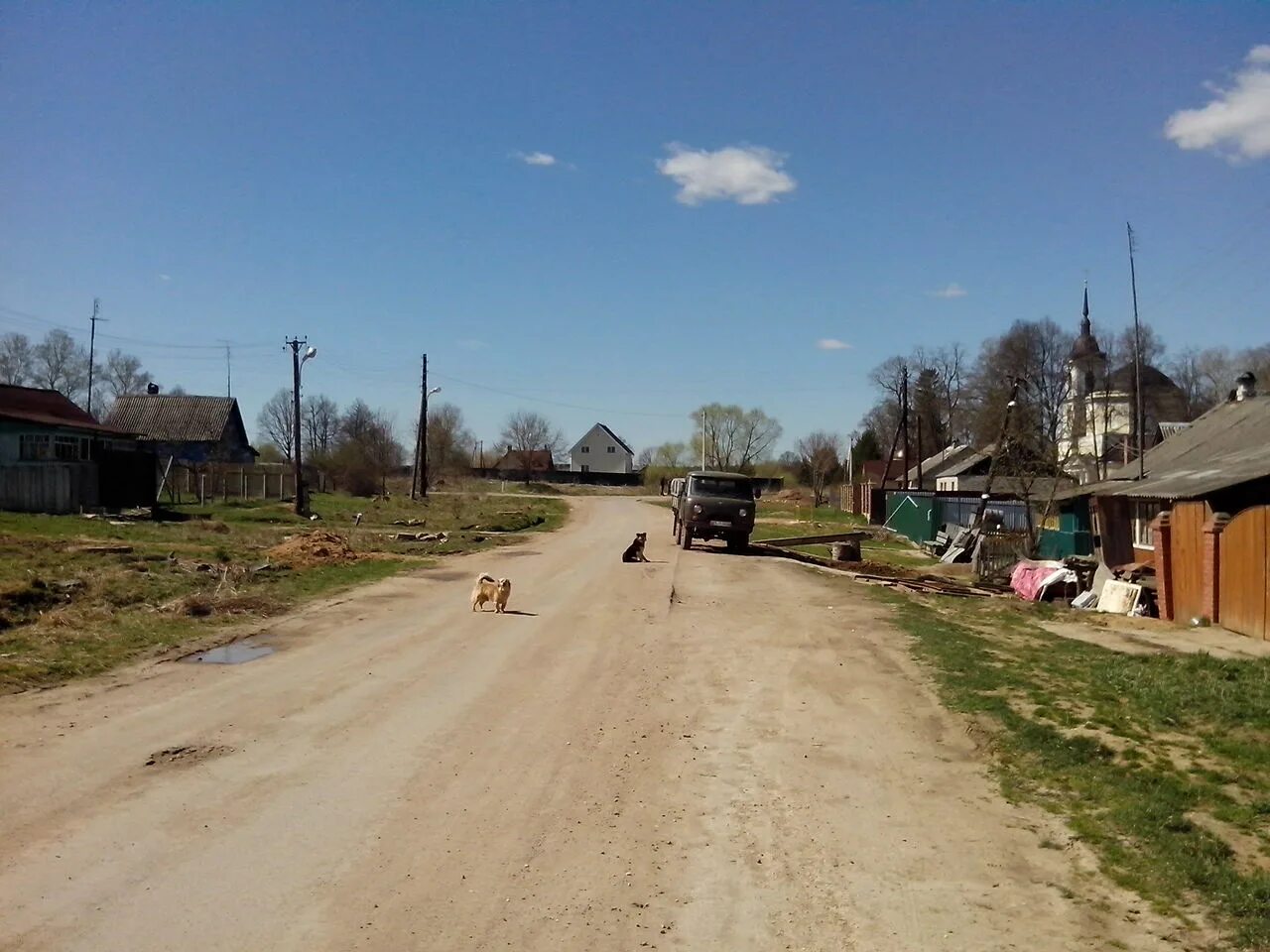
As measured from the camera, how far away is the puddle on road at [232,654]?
1171 centimetres

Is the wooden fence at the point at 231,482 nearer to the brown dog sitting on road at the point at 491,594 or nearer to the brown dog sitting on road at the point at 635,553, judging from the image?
the brown dog sitting on road at the point at 635,553

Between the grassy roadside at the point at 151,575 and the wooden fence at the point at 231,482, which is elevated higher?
the wooden fence at the point at 231,482

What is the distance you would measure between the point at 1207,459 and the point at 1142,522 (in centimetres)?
212

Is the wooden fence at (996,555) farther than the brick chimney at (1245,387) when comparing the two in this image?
No

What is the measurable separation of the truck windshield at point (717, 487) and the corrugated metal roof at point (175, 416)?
46.4 m

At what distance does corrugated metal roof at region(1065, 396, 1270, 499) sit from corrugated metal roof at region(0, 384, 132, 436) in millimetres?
33717

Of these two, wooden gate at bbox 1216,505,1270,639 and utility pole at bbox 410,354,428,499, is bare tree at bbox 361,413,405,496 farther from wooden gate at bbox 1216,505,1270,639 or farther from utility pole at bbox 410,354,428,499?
wooden gate at bbox 1216,505,1270,639

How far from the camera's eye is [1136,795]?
7.00m

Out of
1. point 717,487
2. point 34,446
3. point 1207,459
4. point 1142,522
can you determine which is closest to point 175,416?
point 34,446

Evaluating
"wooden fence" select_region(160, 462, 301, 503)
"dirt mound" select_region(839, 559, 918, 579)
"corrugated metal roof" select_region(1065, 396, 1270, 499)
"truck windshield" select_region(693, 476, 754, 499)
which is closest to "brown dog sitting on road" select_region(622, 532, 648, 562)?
"truck windshield" select_region(693, 476, 754, 499)

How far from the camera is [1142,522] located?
25.7m

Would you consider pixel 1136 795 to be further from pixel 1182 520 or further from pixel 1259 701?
pixel 1182 520

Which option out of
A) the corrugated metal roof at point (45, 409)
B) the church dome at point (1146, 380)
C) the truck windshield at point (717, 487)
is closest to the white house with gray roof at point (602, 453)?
the church dome at point (1146, 380)

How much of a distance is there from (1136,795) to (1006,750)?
143 cm
